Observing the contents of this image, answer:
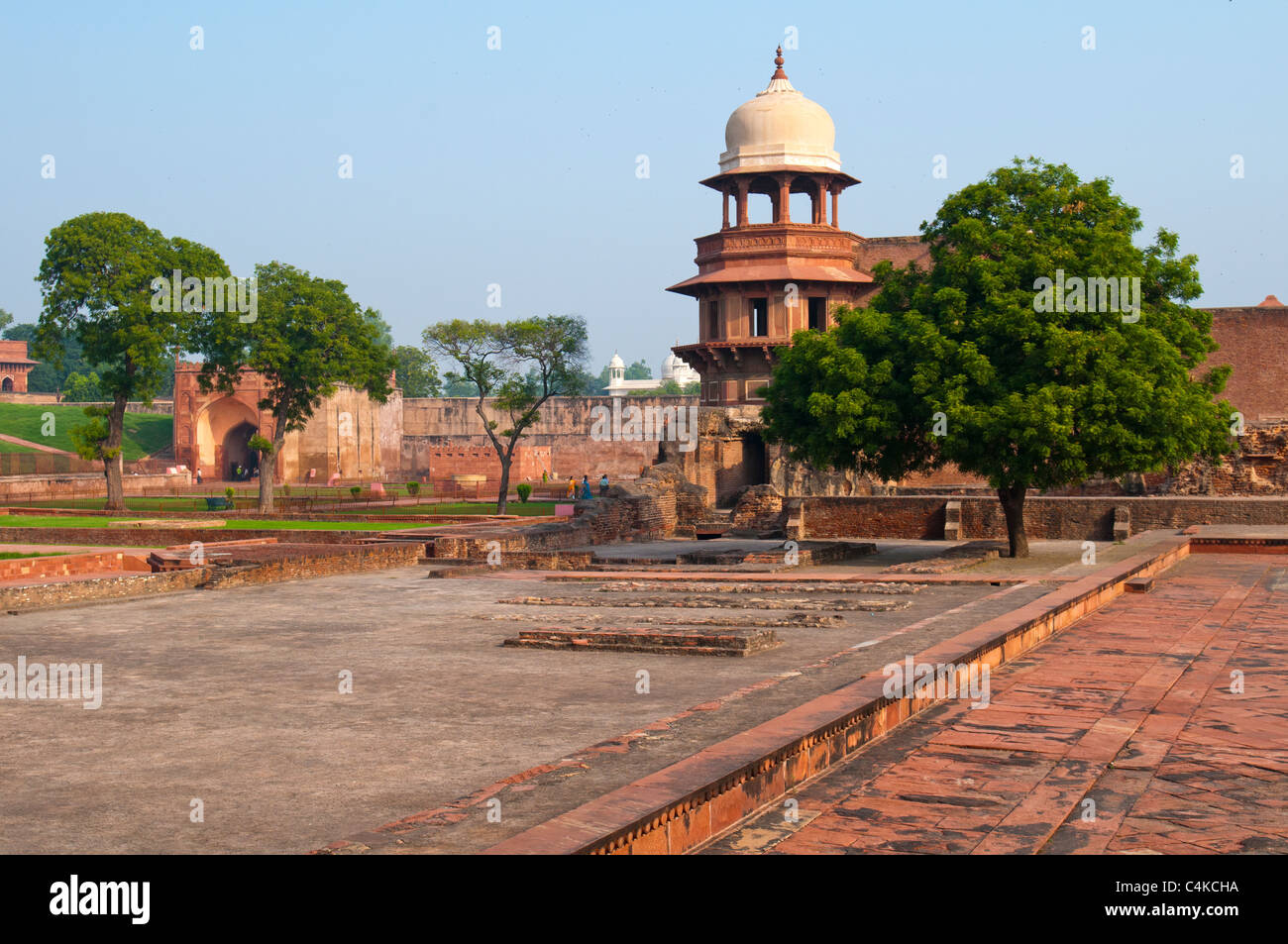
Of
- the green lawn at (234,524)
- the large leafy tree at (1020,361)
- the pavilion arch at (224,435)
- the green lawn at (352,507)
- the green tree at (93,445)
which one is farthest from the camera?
the pavilion arch at (224,435)

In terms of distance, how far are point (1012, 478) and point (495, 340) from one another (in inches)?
934

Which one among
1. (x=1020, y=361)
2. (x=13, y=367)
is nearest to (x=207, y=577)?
(x=1020, y=361)

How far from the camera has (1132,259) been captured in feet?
60.7

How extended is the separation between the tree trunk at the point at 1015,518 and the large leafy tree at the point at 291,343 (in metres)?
20.9

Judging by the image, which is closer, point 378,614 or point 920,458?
point 378,614

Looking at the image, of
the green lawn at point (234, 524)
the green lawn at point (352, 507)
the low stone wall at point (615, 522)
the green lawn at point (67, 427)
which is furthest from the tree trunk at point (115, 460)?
the green lawn at point (67, 427)

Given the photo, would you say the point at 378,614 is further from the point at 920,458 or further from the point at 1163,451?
the point at 1163,451

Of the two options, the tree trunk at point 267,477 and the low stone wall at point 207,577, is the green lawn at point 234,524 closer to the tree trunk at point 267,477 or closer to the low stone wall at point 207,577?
the tree trunk at point 267,477

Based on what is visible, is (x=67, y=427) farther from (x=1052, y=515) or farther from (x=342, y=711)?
(x=342, y=711)

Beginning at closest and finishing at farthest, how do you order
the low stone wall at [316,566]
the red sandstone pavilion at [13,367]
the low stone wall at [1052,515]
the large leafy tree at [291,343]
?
the low stone wall at [316,566] → the low stone wall at [1052,515] → the large leafy tree at [291,343] → the red sandstone pavilion at [13,367]

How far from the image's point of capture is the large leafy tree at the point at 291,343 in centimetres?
3403

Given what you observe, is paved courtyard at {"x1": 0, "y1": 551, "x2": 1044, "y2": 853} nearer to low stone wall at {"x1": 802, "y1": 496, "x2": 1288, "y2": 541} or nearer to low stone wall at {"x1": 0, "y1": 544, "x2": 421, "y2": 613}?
low stone wall at {"x1": 0, "y1": 544, "x2": 421, "y2": 613}

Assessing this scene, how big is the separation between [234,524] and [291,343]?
1039 centimetres
